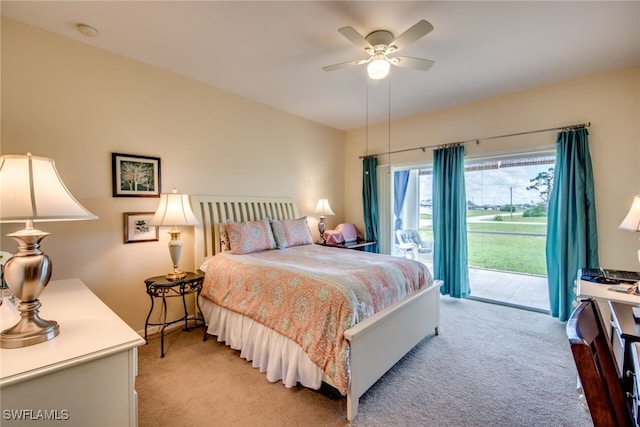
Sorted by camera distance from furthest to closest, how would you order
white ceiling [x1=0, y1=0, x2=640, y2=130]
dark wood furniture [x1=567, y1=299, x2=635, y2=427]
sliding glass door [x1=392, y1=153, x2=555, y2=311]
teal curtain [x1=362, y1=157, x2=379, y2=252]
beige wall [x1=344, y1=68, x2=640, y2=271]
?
teal curtain [x1=362, y1=157, x2=379, y2=252]
sliding glass door [x1=392, y1=153, x2=555, y2=311]
beige wall [x1=344, y1=68, x2=640, y2=271]
white ceiling [x1=0, y1=0, x2=640, y2=130]
dark wood furniture [x1=567, y1=299, x2=635, y2=427]

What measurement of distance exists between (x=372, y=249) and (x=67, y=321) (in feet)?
13.8

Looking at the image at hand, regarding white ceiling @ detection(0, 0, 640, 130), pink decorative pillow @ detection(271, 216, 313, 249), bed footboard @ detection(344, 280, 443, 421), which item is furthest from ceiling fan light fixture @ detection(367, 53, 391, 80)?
pink decorative pillow @ detection(271, 216, 313, 249)

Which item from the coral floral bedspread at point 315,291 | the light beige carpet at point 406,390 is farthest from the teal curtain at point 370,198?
the light beige carpet at point 406,390

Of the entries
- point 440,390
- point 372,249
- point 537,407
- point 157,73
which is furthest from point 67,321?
point 372,249

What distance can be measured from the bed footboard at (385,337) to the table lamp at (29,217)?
4.97ft

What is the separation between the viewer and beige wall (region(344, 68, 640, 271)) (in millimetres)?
3010

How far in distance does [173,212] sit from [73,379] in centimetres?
185

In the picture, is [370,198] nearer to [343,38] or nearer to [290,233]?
[290,233]

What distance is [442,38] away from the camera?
250 centimetres

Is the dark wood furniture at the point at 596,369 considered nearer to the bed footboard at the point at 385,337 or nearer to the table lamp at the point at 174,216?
the bed footboard at the point at 385,337

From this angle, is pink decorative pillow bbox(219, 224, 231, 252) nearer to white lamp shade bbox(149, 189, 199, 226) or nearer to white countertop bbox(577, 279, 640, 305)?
white lamp shade bbox(149, 189, 199, 226)

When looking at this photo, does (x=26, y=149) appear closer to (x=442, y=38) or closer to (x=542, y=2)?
(x=442, y=38)

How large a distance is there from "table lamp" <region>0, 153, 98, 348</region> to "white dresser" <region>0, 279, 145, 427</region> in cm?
Answer: 8

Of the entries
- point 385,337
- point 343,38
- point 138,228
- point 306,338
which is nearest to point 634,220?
point 385,337
